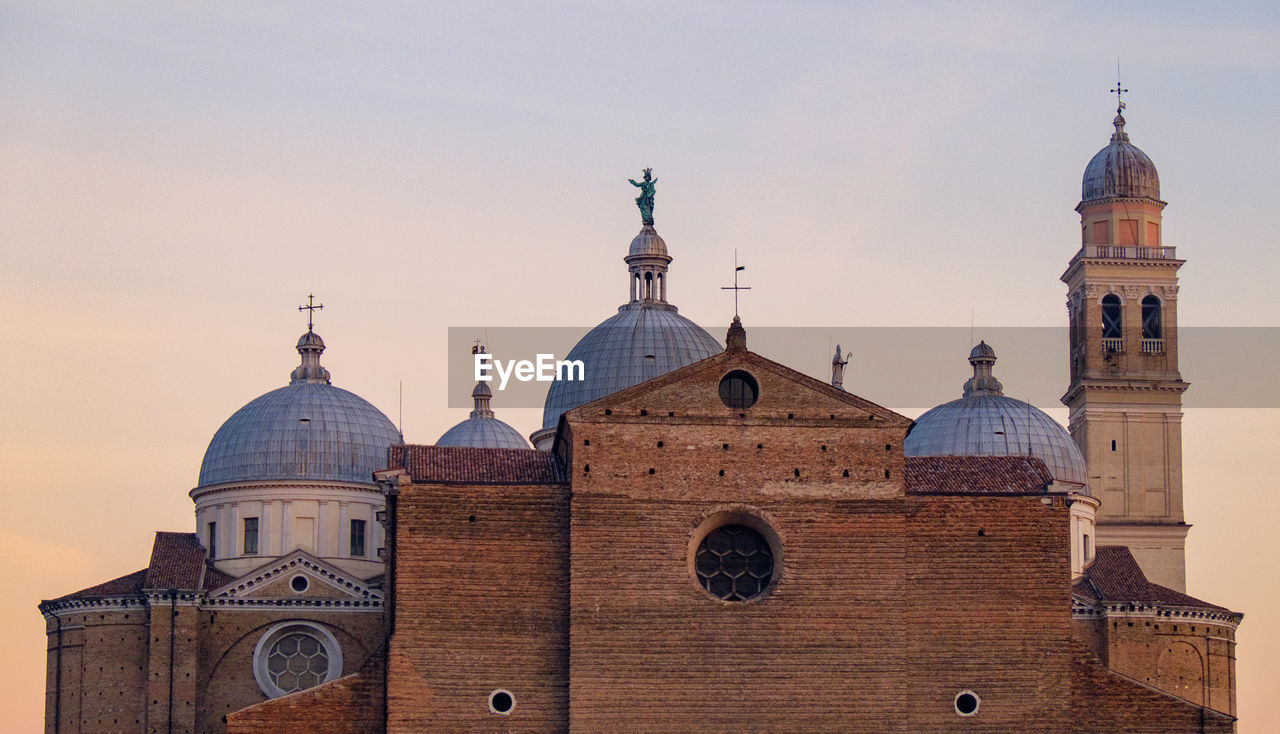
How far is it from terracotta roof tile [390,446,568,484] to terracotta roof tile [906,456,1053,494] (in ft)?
25.3

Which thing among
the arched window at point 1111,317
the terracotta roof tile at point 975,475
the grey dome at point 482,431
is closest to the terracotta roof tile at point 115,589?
the grey dome at point 482,431

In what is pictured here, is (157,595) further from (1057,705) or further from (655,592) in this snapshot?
(1057,705)

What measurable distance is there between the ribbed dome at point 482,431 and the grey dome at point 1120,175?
64.4ft

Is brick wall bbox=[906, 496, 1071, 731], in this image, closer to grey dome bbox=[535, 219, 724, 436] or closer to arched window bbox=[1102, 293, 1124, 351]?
grey dome bbox=[535, 219, 724, 436]

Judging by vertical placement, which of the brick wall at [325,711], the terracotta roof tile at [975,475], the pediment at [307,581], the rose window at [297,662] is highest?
the terracotta roof tile at [975,475]

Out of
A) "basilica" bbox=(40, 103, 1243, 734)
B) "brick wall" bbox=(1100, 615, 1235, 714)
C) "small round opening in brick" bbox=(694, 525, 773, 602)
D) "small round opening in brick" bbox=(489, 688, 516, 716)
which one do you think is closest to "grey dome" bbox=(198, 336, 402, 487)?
"basilica" bbox=(40, 103, 1243, 734)

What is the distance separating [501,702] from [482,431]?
74.7ft

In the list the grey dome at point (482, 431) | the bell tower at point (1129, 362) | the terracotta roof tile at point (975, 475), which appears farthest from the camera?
the bell tower at point (1129, 362)

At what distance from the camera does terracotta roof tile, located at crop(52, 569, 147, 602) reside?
67.0m

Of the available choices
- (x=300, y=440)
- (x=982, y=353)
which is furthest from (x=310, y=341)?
(x=982, y=353)

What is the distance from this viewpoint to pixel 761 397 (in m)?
55.9

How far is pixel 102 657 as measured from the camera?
2618 inches

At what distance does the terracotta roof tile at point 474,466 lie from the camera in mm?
55625

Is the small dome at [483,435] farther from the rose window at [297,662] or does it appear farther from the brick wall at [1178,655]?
the brick wall at [1178,655]
